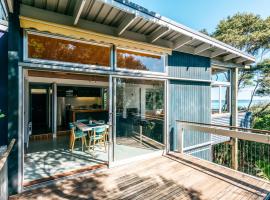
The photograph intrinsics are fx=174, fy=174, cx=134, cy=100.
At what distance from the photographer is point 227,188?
120 inches

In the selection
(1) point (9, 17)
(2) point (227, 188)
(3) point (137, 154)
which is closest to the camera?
(1) point (9, 17)

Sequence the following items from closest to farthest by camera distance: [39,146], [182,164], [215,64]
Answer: [182,164] < [39,146] < [215,64]

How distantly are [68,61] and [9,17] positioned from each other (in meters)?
1.10

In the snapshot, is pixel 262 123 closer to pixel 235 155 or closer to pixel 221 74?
pixel 235 155

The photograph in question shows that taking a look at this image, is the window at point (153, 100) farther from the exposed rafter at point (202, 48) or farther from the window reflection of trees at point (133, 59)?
the exposed rafter at point (202, 48)

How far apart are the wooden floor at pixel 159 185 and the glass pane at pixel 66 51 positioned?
7.55 ft

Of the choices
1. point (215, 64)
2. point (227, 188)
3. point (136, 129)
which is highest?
point (215, 64)

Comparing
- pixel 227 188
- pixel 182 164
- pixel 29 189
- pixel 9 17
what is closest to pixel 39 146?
pixel 29 189

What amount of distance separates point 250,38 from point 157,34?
432 inches

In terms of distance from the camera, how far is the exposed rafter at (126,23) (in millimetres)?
3397

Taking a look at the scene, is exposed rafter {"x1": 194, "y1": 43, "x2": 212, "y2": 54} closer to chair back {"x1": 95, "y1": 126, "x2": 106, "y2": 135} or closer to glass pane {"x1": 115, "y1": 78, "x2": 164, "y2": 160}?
glass pane {"x1": 115, "y1": 78, "x2": 164, "y2": 160}

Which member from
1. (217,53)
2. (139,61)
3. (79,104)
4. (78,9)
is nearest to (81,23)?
(78,9)

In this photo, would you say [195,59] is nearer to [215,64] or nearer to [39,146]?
[215,64]

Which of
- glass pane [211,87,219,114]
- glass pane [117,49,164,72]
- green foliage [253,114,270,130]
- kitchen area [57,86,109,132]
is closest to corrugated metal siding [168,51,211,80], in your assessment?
glass pane [117,49,164,72]
